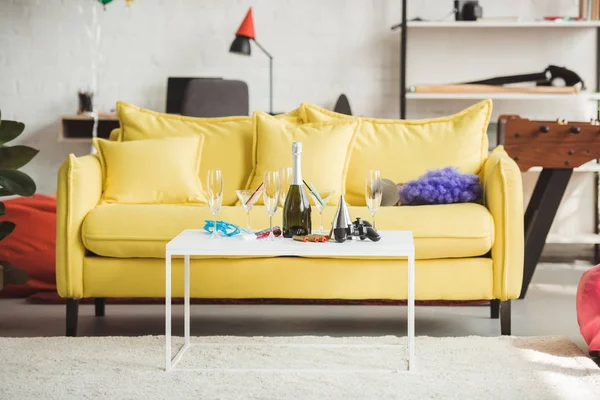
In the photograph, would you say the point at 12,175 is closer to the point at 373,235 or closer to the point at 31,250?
the point at 31,250

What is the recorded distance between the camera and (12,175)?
3.61 m

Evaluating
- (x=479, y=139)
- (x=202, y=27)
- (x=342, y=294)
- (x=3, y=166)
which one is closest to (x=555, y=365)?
(x=342, y=294)

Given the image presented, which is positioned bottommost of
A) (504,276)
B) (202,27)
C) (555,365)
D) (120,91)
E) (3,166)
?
(555,365)

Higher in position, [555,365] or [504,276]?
[504,276]

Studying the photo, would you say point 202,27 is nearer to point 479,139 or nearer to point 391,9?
point 391,9

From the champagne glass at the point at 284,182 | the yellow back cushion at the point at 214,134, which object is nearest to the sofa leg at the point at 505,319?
the champagne glass at the point at 284,182

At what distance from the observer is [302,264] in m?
3.23

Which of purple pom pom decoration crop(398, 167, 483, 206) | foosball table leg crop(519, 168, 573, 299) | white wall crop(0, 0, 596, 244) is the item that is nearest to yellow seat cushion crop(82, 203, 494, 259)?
purple pom pom decoration crop(398, 167, 483, 206)

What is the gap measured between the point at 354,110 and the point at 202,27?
113cm

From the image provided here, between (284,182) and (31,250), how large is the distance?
Result: 6.01ft

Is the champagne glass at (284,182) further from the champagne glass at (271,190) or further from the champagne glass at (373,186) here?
the champagne glass at (373,186)

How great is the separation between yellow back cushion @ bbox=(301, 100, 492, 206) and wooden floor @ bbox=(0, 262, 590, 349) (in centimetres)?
54

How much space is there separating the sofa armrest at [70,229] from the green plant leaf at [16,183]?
34 cm

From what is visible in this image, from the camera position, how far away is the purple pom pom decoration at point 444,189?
3494 millimetres
